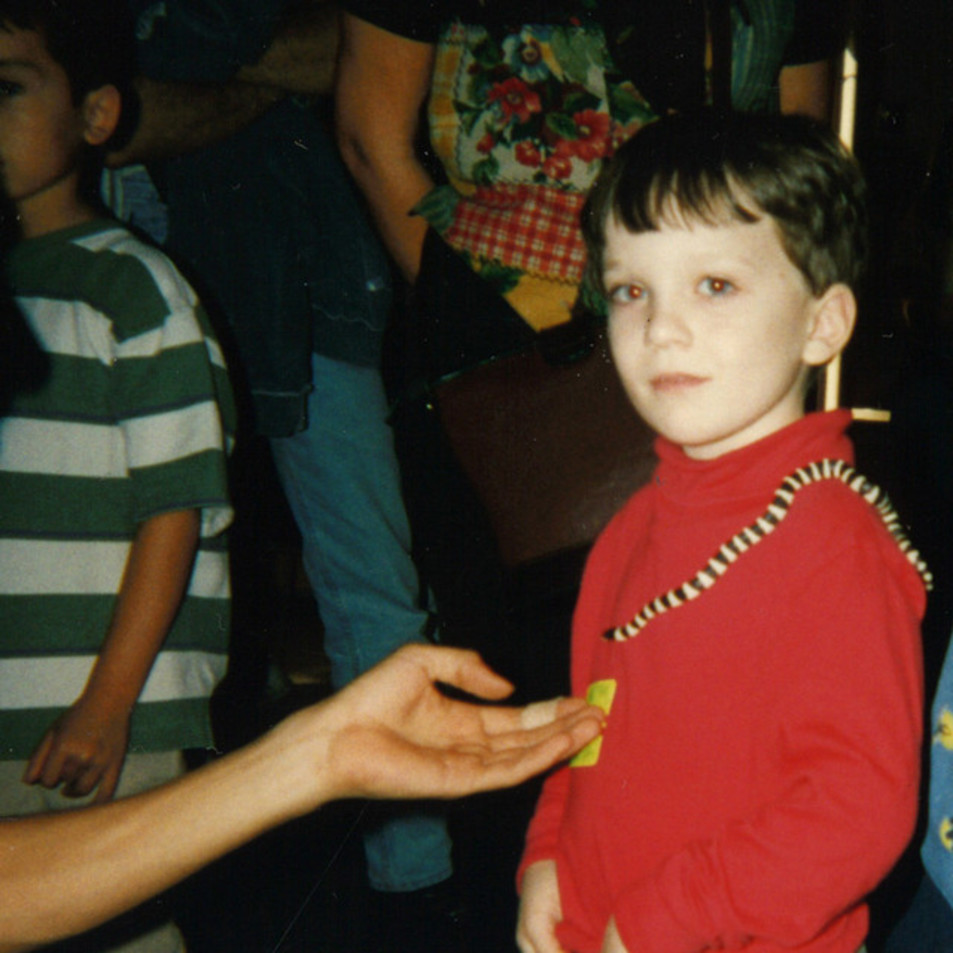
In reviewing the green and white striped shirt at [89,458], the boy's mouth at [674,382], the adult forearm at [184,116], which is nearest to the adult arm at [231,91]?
the adult forearm at [184,116]

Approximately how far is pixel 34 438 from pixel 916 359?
161cm

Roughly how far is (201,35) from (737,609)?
41.4 inches

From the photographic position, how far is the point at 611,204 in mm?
884

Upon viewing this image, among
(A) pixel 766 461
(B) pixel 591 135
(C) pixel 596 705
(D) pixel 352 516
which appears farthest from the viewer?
(D) pixel 352 516

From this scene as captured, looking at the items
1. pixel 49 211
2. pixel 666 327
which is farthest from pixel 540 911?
pixel 49 211

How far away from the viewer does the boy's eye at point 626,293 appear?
2.80ft

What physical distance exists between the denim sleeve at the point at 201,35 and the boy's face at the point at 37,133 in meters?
0.14

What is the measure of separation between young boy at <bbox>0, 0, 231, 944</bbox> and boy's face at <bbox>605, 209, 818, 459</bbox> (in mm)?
608

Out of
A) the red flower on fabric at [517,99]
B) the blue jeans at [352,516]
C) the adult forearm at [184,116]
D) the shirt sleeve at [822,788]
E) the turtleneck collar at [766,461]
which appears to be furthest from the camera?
the blue jeans at [352,516]

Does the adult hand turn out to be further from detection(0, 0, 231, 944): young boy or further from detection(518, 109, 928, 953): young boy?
detection(0, 0, 231, 944): young boy

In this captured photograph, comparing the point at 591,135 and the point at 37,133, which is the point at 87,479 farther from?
the point at 591,135

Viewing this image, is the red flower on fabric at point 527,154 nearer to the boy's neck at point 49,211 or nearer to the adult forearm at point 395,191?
the adult forearm at point 395,191

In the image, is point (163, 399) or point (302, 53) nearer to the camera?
point (163, 399)

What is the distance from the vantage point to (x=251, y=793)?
2.65 ft
